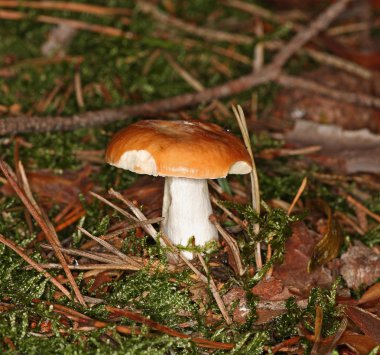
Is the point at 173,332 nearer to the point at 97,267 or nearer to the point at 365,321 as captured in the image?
the point at 97,267

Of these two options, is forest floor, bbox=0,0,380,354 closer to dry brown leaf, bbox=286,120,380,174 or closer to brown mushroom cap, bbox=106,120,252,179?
dry brown leaf, bbox=286,120,380,174

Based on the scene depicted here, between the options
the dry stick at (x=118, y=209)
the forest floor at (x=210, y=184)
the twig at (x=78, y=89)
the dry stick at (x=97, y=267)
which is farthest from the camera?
the twig at (x=78, y=89)

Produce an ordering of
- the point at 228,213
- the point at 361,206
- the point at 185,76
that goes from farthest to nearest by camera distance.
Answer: the point at 185,76 → the point at 361,206 → the point at 228,213

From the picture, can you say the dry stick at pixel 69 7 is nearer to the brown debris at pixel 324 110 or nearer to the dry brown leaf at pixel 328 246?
the brown debris at pixel 324 110

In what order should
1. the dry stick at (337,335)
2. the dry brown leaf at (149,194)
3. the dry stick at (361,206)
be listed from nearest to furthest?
the dry stick at (337,335) → the dry brown leaf at (149,194) → the dry stick at (361,206)

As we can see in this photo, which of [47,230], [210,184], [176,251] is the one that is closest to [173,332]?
[176,251]

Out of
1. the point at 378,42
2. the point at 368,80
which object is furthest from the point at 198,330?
the point at 378,42

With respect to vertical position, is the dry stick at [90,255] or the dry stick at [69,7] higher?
the dry stick at [69,7]

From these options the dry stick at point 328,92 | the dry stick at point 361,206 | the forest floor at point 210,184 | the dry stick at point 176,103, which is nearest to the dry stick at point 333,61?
the forest floor at point 210,184
